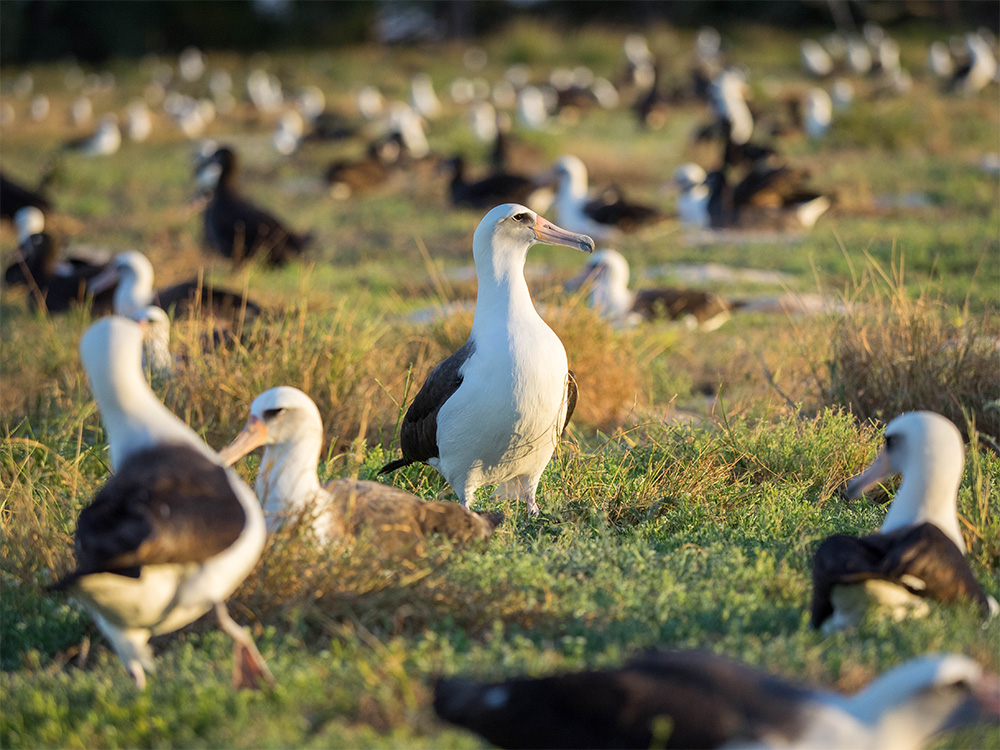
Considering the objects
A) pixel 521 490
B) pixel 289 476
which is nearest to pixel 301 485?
pixel 289 476

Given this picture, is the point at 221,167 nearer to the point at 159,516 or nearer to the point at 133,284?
the point at 133,284

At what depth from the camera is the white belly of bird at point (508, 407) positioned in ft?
16.8

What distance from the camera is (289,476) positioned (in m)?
4.38

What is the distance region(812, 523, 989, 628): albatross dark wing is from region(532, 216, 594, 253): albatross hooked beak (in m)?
2.12

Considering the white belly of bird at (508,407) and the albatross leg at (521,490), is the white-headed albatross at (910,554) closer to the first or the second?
the white belly of bird at (508,407)

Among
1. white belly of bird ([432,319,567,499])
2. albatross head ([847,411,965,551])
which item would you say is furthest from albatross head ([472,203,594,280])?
albatross head ([847,411,965,551])

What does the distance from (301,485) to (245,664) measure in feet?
3.28

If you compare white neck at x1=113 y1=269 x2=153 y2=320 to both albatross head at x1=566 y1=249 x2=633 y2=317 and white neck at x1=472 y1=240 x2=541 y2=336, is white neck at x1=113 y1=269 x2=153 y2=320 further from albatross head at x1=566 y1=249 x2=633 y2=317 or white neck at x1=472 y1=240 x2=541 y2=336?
white neck at x1=472 y1=240 x2=541 y2=336

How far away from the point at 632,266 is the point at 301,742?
10170mm

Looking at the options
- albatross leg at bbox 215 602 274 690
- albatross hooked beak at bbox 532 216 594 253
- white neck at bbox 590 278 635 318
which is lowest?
white neck at bbox 590 278 635 318

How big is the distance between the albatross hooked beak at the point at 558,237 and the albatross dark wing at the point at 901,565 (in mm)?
2115

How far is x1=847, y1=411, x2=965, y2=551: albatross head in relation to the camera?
13.4 feet

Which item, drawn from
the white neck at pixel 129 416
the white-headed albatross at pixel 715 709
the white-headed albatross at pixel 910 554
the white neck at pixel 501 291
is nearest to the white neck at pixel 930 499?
the white-headed albatross at pixel 910 554

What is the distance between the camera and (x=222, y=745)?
10.5 ft
